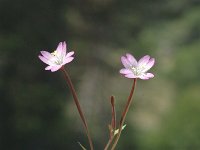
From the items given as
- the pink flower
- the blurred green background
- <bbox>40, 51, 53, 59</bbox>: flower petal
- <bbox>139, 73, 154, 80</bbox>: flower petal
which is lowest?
<bbox>139, 73, 154, 80</bbox>: flower petal

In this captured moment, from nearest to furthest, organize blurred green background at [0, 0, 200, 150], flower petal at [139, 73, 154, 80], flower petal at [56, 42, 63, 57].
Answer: flower petal at [139, 73, 154, 80]
flower petal at [56, 42, 63, 57]
blurred green background at [0, 0, 200, 150]

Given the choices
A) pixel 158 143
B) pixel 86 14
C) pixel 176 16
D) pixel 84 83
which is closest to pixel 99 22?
pixel 86 14

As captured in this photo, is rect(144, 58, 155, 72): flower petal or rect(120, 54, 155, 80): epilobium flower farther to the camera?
rect(144, 58, 155, 72): flower petal

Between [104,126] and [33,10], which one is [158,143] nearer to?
[104,126]

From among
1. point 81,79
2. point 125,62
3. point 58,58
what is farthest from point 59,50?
point 81,79

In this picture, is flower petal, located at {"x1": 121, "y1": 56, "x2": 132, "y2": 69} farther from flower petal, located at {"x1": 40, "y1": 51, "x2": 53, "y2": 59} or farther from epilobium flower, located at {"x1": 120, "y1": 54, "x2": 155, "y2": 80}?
flower petal, located at {"x1": 40, "y1": 51, "x2": 53, "y2": 59}

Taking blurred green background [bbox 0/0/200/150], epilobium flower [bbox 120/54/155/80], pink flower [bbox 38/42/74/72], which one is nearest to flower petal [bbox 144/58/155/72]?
epilobium flower [bbox 120/54/155/80]
